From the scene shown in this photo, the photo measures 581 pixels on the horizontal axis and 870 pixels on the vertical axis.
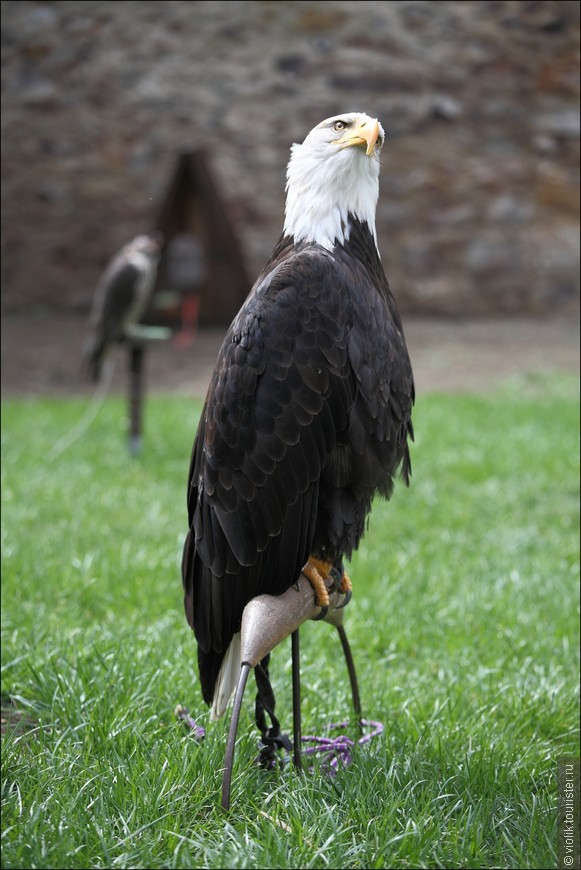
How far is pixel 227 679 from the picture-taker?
88.5 inches

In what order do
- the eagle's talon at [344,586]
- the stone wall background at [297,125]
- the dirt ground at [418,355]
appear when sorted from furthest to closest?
the dirt ground at [418,355], the stone wall background at [297,125], the eagle's talon at [344,586]

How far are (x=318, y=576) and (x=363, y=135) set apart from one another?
97 cm

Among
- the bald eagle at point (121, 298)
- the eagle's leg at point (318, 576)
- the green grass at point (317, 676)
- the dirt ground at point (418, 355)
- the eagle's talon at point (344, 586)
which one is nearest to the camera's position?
the green grass at point (317, 676)

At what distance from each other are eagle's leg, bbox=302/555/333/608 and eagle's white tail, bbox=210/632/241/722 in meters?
0.24

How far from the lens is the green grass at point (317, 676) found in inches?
73.2

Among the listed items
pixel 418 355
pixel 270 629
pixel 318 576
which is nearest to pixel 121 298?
pixel 418 355

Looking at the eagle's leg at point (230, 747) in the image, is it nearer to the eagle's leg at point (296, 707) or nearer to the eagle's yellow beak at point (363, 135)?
the eagle's leg at point (296, 707)

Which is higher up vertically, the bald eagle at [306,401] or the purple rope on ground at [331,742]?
the bald eagle at [306,401]

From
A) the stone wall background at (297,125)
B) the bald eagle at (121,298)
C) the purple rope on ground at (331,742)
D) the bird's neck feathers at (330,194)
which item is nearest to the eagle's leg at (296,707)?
the purple rope on ground at (331,742)

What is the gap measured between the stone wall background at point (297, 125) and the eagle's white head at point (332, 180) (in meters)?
1.80

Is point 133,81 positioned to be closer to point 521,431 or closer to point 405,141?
point 405,141

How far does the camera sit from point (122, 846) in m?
1.79

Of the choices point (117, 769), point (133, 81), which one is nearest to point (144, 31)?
point (133, 81)

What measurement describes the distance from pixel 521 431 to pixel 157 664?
12.5 ft
